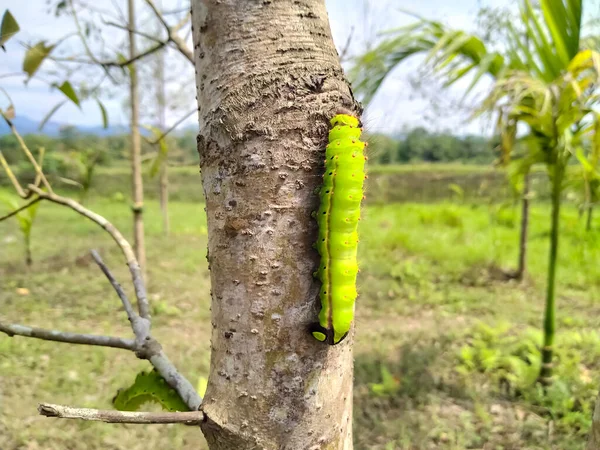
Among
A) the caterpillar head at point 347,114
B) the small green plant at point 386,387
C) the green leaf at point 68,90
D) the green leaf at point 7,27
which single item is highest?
the green leaf at point 7,27

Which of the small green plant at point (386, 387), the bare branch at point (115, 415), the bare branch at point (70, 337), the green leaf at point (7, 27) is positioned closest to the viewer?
the bare branch at point (115, 415)

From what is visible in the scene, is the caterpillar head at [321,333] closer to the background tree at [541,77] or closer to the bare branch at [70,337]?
the bare branch at [70,337]

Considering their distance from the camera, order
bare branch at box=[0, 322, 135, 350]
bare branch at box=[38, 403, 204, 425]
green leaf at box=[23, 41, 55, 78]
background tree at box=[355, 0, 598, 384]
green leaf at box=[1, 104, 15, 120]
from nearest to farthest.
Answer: bare branch at box=[38, 403, 204, 425] < bare branch at box=[0, 322, 135, 350] < green leaf at box=[1, 104, 15, 120] < green leaf at box=[23, 41, 55, 78] < background tree at box=[355, 0, 598, 384]

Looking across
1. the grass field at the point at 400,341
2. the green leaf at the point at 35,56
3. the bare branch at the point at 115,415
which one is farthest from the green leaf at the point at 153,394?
the green leaf at the point at 35,56

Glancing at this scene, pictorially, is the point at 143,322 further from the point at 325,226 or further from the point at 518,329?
the point at 518,329

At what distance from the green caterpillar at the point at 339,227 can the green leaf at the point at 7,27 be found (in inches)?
31.4

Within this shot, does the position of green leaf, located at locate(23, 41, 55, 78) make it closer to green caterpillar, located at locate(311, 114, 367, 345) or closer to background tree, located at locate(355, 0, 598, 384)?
green caterpillar, located at locate(311, 114, 367, 345)

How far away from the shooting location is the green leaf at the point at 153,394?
0.74m

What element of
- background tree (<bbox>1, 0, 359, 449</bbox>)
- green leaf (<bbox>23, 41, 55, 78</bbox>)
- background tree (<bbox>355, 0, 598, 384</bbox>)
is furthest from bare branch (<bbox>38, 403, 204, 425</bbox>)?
background tree (<bbox>355, 0, 598, 384</bbox>)

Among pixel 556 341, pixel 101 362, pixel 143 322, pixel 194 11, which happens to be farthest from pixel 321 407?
pixel 556 341

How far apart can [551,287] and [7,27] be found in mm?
2536

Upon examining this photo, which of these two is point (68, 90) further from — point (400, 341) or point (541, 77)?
point (400, 341)

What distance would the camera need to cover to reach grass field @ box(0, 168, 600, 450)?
217cm

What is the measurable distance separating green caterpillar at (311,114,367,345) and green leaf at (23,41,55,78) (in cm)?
95
